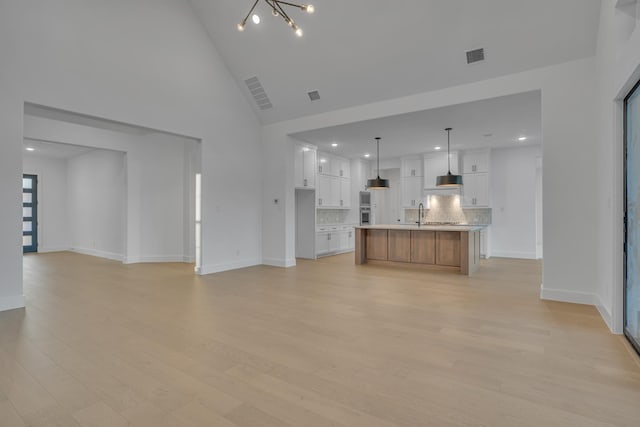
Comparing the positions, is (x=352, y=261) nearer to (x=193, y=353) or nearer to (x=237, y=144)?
(x=237, y=144)

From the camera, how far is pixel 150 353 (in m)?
2.74

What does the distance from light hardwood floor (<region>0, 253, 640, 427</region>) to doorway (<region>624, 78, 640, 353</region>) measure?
0.25 m

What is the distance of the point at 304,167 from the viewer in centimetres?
777

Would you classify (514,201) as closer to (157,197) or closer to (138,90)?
(138,90)

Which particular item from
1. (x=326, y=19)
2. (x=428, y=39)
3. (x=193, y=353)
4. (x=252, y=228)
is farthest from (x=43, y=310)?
(x=428, y=39)

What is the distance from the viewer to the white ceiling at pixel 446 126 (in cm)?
523

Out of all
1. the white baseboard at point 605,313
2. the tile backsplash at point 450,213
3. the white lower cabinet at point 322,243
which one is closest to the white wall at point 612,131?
the white baseboard at point 605,313

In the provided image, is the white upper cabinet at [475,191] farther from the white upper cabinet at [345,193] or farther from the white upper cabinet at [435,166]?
the white upper cabinet at [345,193]

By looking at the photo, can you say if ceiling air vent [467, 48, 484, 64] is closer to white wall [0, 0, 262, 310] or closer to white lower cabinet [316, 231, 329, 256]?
white wall [0, 0, 262, 310]

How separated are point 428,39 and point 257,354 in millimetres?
4414

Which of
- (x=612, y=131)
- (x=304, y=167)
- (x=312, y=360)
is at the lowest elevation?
(x=312, y=360)

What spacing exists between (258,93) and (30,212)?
8.48m

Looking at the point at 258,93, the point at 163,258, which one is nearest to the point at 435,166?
the point at 258,93

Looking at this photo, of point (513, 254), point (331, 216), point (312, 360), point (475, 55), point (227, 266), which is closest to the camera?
point (312, 360)
